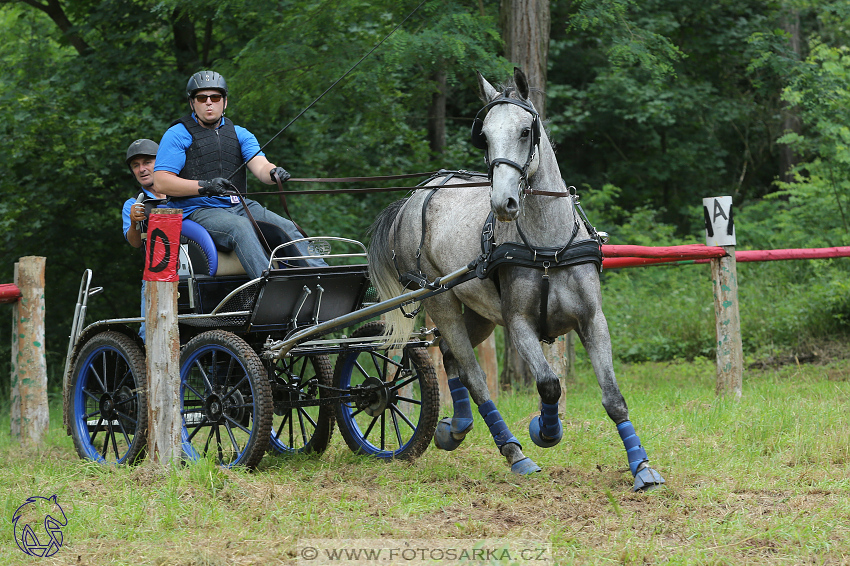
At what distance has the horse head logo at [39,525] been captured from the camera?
351 cm

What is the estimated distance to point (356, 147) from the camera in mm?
10805

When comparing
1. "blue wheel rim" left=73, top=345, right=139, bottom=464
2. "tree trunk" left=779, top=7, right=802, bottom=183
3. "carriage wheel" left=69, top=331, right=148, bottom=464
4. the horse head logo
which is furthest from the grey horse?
"tree trunk" left=779, top=7, right=802, bottom=183

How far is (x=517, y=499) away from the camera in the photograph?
4160mm

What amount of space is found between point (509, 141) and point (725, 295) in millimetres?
3802

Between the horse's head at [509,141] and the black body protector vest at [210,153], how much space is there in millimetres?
1845

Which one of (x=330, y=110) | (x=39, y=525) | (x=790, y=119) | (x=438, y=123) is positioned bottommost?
(x=39, y=525)

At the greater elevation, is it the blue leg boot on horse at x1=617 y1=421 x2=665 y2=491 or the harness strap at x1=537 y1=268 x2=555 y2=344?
the harness strap at x1=537 y1=268 x2=555 y2=344

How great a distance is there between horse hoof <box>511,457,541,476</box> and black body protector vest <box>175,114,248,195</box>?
8.27ft

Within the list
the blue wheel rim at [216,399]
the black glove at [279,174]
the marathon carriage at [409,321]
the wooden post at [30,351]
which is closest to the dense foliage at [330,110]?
the wooden post at [30,351]

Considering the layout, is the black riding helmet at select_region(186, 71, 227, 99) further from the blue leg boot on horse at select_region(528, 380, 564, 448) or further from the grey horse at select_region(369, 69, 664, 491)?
the blue leg boot on horse at select_region(528, 380, 564, 448)

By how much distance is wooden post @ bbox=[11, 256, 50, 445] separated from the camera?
22.3 ft

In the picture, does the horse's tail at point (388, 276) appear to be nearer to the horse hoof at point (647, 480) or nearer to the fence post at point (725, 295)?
the horse hoof at point (647, 480)

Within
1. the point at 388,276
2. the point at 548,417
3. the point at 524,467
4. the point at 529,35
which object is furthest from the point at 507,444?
the point at 529,35

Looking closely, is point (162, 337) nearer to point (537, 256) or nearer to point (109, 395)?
point (109, 395)
